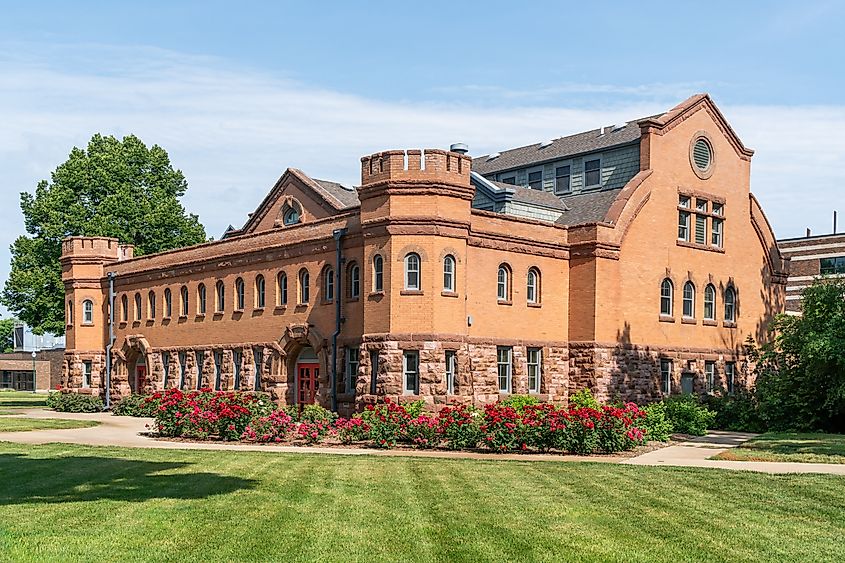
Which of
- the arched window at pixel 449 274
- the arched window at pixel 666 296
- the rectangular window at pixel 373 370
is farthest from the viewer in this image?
the arched window at pixel 666 296

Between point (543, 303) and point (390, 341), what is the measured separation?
7.06 meters

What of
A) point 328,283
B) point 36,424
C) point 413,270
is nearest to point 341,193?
point 328,283

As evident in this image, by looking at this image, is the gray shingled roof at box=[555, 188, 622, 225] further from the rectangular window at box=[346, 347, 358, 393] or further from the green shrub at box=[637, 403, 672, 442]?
the green shrub at box=[637, 403, 672, 442]

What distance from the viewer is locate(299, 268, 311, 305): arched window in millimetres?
39000

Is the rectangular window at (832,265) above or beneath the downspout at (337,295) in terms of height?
above

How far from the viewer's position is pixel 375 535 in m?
12.9

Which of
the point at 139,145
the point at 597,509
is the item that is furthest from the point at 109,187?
the point at 597,509

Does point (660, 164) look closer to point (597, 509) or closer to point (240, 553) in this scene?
point (597, 509)

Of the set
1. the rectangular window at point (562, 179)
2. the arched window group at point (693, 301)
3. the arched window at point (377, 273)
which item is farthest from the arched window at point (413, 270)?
the rectangular window at point (562, 179)

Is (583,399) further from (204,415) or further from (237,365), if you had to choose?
(237,365)

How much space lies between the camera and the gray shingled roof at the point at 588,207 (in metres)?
39.5

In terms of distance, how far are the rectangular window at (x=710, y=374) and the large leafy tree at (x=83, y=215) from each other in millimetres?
33885

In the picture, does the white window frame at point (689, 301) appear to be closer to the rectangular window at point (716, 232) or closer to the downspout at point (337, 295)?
the rectangular window at point (716, 232)

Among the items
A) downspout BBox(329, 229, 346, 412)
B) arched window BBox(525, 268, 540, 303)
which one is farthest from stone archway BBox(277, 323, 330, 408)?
A: arched window BBox(525, 268, 540, 303)
